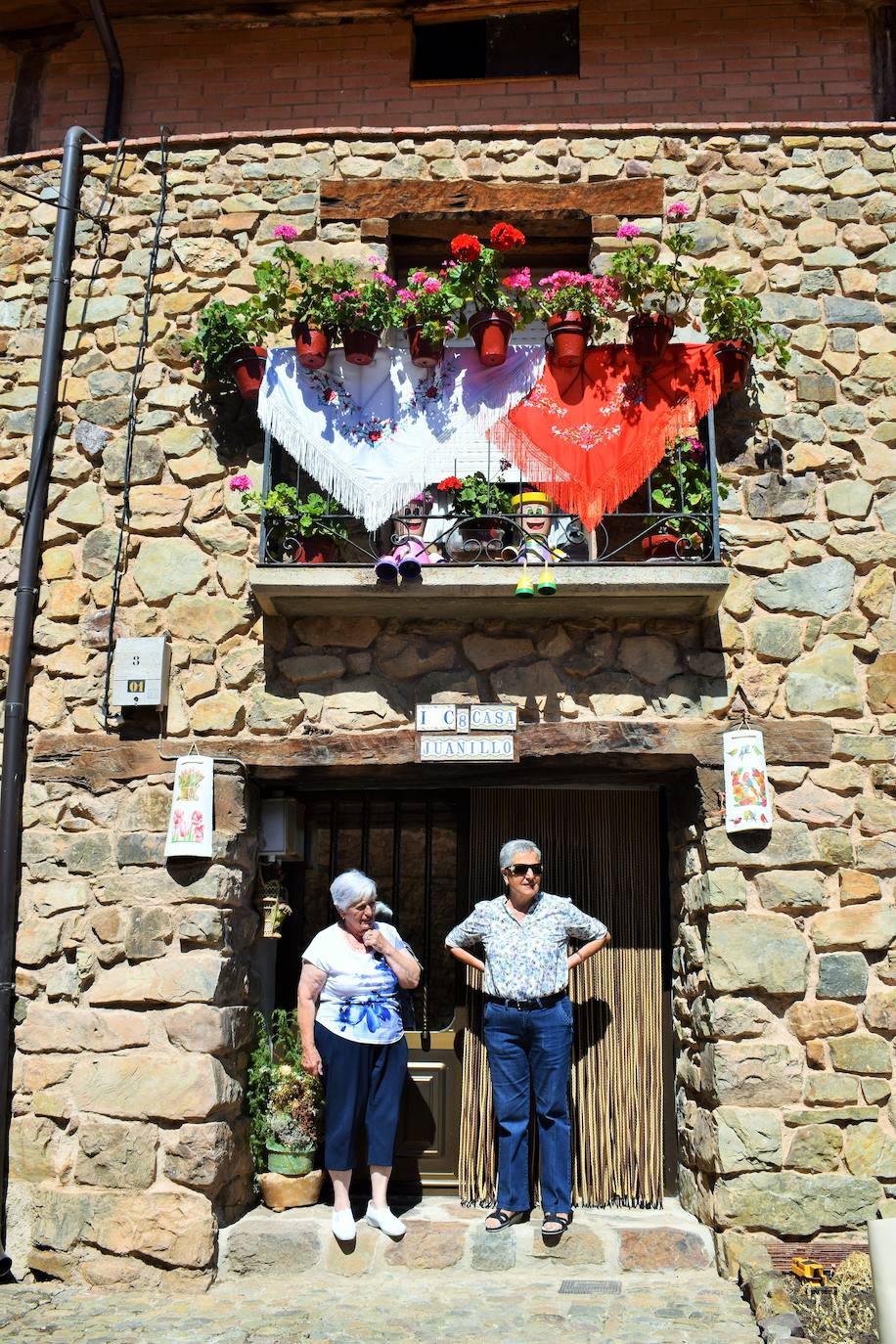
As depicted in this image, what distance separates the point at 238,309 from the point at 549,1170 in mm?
4314

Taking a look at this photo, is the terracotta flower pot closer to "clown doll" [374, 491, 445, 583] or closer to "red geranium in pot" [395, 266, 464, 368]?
"red geranium in pot" [395, 266, 464, 368]

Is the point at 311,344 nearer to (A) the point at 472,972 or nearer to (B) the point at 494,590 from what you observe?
(B) the point at 494,590

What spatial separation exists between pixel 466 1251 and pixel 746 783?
2.36 metres

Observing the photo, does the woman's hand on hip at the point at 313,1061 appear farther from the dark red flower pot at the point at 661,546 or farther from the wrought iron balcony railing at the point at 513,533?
the dark red flower pot at the point at 661,546

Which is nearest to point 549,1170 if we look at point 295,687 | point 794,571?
point 295,687

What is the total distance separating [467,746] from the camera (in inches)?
220

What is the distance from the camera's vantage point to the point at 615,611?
5672 mm

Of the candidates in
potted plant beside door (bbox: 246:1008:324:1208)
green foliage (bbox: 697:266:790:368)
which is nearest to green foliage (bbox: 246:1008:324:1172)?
potted plant beside door (bbox: 246:1008:324:1208)

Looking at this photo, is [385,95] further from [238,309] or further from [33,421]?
[33,421]

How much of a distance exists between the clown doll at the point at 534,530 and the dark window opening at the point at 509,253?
1.65 m

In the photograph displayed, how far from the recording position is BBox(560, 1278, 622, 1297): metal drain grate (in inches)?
190

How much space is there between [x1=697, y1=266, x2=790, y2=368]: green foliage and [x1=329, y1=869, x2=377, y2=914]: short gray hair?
3.11 meters

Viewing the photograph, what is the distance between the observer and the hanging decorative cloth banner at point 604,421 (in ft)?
18.7

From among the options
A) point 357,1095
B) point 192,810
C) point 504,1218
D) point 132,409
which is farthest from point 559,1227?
point 132,409
